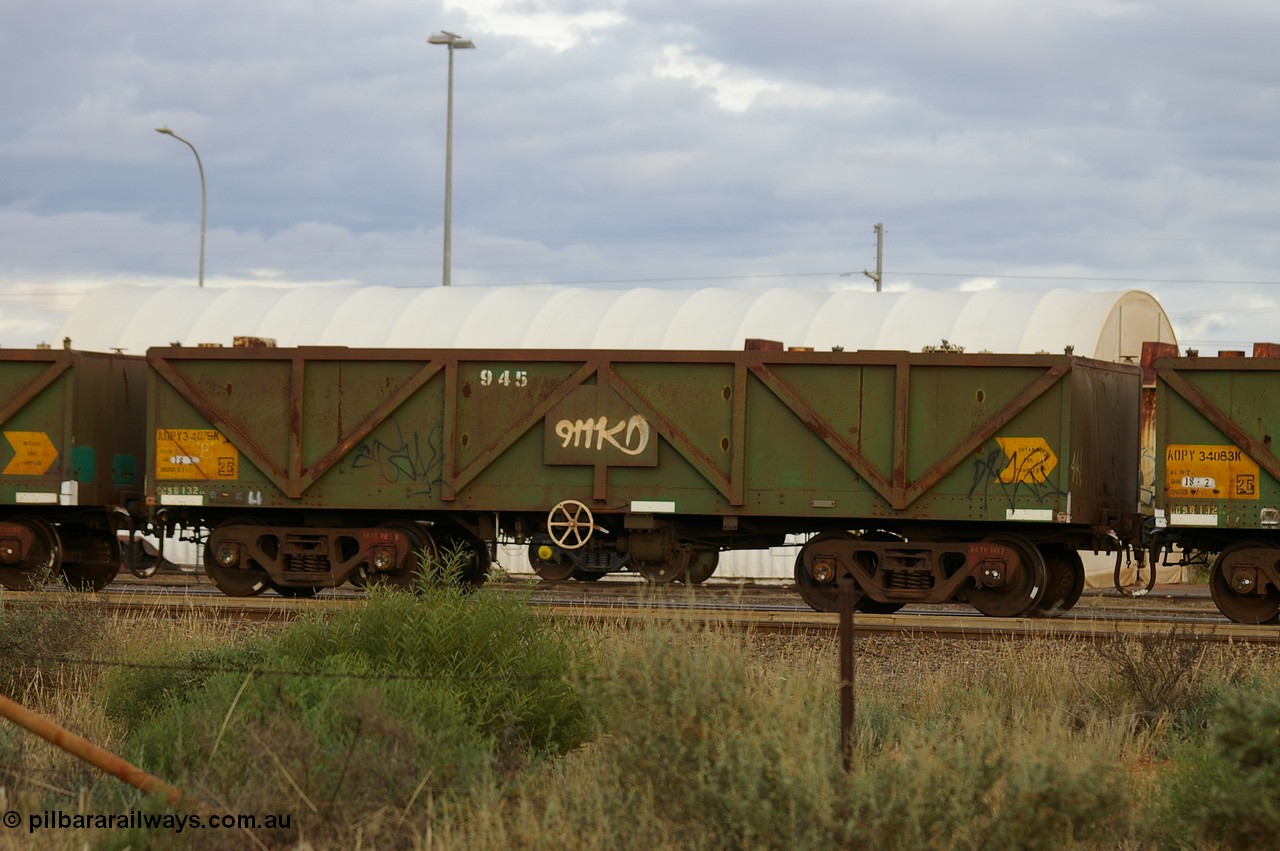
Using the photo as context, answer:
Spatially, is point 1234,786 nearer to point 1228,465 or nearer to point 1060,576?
point 1228,465

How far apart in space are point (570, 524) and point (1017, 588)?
191 inches

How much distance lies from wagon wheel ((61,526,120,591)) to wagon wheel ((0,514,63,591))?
56 cm

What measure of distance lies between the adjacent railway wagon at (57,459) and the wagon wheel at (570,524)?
5.28m

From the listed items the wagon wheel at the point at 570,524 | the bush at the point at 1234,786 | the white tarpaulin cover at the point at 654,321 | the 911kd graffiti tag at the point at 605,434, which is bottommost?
the bush at the point at 1234,786

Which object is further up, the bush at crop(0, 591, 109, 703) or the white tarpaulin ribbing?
the white tarpaulin ribbing

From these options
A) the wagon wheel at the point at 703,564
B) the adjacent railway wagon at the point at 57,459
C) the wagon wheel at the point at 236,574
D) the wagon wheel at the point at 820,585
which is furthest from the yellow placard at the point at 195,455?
the wagon wheel at the point at 820,585

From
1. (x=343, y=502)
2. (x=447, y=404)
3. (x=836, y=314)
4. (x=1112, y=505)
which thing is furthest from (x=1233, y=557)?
(x=836, y=314)

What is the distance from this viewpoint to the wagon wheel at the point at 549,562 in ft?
52.6

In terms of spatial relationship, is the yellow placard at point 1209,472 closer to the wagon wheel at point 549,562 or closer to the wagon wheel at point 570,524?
Answer: the wagon wheel at point 570,524

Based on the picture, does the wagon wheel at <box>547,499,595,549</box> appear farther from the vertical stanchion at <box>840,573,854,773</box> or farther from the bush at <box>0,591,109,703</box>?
the vertical stanchion at <box>840,573,854,773</box>

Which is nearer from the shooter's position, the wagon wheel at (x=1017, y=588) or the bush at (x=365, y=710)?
the bush at (x=365, y=710)

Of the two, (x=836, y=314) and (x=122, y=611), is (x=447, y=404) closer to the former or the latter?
(x=122, y=611)

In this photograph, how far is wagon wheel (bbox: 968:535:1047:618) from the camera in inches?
589

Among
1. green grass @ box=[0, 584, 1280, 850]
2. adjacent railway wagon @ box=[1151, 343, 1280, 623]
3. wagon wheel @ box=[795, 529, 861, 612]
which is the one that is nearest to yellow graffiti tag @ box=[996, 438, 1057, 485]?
adjacent railway wagon @ box=[1151, 343, 1280, 623]
